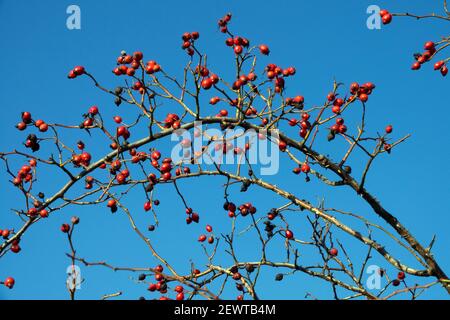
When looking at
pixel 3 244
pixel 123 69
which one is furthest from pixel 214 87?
pixel 3 244

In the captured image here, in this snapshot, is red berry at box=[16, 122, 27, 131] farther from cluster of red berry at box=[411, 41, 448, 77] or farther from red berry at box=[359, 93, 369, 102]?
cluster of red berry at box=[411, 41, 448, 77]

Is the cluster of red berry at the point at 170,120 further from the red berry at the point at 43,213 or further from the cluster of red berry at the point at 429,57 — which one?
the cluster of red berry at the point at 429,57

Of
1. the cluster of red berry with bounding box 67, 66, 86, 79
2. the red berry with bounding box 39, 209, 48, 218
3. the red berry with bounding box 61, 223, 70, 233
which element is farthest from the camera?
the cluster of red berry with bounding box 67, 66, 86, 79

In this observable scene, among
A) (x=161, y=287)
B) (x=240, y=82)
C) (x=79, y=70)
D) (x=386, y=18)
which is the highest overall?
(x=386, y=18)

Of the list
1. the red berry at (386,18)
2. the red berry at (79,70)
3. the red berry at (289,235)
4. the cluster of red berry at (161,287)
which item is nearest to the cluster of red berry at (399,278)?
the red berry at (289,235)

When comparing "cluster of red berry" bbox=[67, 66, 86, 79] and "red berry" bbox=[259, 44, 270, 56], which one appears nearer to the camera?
"cluster of red berry" bbox=[67, 66, 86, 79]

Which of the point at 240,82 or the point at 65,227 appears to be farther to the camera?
the point at 240,82

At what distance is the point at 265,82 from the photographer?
221 inches

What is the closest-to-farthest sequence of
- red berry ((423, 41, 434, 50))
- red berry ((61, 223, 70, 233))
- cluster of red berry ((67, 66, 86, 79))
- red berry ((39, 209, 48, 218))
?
red berry ((61, 223, 70, 233))
red berry ((39, 209, 48, 218))
cluster of red berry ((67, 66, 86, 79))
red berry ((423, 41, 434, 50))

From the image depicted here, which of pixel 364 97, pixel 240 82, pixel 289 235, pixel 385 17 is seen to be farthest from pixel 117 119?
pixel 385 17

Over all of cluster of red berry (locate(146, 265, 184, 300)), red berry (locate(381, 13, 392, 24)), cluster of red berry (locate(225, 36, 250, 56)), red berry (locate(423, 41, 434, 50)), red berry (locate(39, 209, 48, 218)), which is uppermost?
red berry (locate(381, 13, 392, 24))

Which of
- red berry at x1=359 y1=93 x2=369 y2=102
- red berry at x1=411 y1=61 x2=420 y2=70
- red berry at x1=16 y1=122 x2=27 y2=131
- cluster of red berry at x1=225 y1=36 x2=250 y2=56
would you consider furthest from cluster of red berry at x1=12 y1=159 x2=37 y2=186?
red berry at x1=411 y1=61 x2=420 y2=70

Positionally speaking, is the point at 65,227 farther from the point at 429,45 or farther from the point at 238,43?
the point at 429,45
